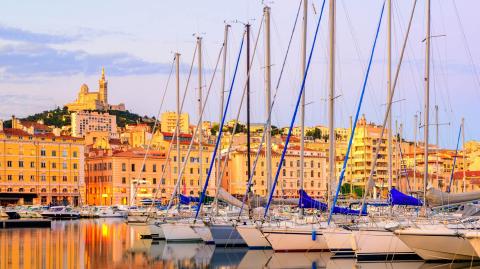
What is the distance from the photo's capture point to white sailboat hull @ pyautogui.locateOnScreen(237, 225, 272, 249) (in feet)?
125

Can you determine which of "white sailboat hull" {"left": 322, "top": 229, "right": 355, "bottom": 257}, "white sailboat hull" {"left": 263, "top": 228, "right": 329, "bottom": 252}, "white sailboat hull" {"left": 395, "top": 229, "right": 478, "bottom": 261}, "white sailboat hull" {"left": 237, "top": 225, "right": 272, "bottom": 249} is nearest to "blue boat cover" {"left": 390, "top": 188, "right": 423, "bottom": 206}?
"white sailboat hull" {"left": 322, "top": 229, "right": 355, "bottom": 257}

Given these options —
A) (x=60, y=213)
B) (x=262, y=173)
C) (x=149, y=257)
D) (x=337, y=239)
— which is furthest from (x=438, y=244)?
(x=262, y=173)

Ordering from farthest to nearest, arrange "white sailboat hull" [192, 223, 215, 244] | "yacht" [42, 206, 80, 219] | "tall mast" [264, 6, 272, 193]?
"yacht" [42, 206, 80, 219] → "white sailboat hull" [192, 223, 215, 244] → "tall mast" [264, 6, 272, 193]

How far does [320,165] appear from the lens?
426ft

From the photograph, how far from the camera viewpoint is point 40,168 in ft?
358

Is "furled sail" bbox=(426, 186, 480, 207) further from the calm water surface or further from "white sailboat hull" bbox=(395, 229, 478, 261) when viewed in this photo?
the calm water surface

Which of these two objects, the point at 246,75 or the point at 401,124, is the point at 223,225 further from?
the point at 401,124

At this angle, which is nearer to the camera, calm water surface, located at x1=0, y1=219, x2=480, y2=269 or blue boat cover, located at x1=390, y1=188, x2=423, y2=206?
calm water surface, located at x1=0, y1=219, x2=480, y2=269

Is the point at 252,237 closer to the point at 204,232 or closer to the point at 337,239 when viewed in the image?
the point at 204,232

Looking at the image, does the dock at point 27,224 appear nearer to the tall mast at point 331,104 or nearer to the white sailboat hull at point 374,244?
the tall mast at point 331,104

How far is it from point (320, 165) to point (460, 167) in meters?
49.6

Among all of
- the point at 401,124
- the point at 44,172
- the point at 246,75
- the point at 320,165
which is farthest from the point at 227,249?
the point at 320,165

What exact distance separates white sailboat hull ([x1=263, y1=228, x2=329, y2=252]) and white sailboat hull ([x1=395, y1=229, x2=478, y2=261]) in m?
4.70

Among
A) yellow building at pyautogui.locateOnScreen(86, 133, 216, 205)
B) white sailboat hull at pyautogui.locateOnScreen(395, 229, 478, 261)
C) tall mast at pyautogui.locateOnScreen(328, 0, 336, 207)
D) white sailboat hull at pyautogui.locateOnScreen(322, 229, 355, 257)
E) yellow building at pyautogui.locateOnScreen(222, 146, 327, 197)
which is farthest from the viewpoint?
yellow building at pyautogui.locateOnScreen(222, 146, 327, 197)
